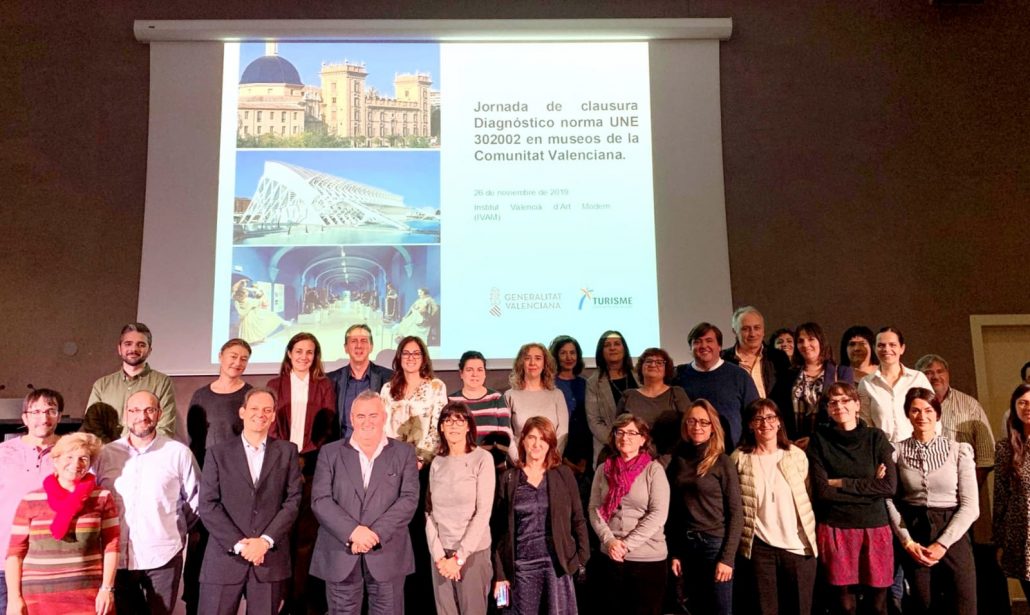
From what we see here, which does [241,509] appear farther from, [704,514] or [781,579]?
[781,579]

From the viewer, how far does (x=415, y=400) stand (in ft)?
11.9

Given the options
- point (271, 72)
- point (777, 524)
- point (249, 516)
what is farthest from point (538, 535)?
point (271, 72)

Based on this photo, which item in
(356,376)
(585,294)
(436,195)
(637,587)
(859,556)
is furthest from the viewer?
(436,195)

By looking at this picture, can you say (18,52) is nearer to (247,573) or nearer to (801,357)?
(247,573)

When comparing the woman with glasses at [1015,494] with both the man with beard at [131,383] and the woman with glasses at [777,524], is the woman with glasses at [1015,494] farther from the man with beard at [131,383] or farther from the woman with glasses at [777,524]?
the man with beard at [131,383]

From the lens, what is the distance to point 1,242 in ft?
16.4

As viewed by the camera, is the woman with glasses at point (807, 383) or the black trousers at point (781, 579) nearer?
the black trousers at point (781, 579)

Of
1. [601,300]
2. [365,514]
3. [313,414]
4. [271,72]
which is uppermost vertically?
[271,72]

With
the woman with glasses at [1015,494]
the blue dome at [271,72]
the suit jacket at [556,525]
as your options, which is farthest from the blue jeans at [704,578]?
the blue dome at [271,72]

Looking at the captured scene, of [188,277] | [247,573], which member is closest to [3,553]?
[247,573]

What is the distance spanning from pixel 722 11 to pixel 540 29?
1341mm

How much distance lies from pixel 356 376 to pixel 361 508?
2.79ft

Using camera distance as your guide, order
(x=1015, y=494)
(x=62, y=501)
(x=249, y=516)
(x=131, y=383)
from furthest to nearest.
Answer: (x=131, y=383), (x=1015, y=494), (x=249, y=516), (x=62, y=501)

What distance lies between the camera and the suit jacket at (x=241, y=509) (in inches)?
120
